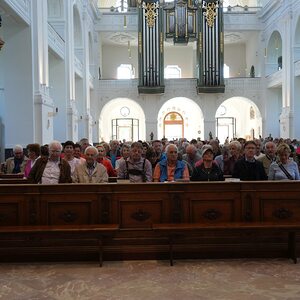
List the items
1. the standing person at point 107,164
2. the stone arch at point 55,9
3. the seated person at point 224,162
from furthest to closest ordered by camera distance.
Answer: the stone arch at point 55,9, the seated person at point 224,162, the standing person at point 107,164

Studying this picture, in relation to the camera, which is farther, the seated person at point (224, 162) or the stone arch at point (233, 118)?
the stone arch at point (233, 118)

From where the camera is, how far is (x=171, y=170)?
23.4 feet

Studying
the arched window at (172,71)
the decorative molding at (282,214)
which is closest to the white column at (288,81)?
the arched window at (172,71)

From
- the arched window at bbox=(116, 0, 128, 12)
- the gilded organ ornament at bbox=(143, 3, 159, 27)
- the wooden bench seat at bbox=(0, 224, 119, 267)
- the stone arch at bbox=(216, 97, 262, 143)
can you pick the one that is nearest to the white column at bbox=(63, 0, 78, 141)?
the gilded organ ornament at bbox=(143, 3, 159, 27)

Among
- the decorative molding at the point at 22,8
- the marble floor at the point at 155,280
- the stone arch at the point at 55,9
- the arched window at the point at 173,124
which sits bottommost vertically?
the marble floor at the point at 155,280

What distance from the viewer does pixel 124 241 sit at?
20.1ft

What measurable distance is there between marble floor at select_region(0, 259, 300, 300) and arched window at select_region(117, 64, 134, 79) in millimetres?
27167

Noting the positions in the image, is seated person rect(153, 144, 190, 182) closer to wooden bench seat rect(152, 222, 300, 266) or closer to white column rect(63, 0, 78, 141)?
wooden bench seat rect(152, 222, 300, 266)

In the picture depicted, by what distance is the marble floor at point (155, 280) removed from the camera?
4.70 metres

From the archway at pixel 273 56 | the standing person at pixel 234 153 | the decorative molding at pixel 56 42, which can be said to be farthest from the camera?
the archway at pixel 273 56

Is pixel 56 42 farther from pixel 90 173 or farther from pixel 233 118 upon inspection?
pixel 233 118

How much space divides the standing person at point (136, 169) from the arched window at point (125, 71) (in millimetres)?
25382

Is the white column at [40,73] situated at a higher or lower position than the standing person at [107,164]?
higher

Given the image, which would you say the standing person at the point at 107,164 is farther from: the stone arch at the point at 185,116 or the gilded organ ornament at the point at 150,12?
the stone arch at the point at 185,116
